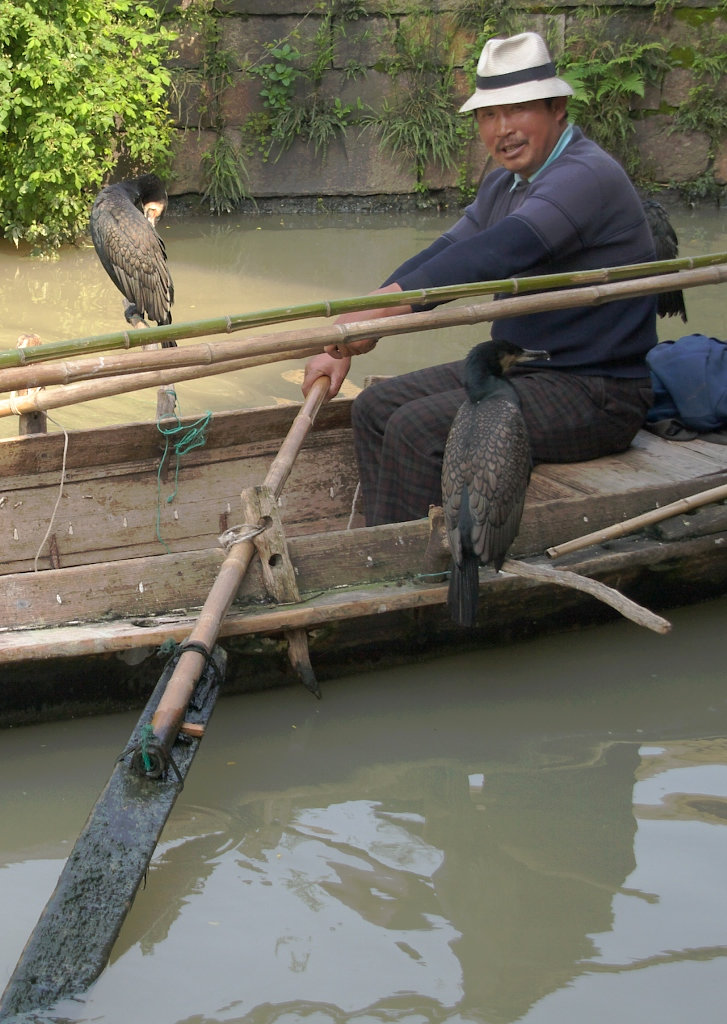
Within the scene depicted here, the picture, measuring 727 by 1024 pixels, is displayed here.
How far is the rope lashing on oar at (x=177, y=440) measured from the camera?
3.87 metres

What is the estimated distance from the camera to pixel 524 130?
134 inches

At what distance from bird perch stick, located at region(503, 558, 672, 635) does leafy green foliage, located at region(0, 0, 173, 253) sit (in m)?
6.08

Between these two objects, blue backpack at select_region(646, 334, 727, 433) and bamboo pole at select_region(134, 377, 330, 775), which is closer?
bamboo pole at select_region(134, 377, 330, 775)

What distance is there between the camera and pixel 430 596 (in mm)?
3174

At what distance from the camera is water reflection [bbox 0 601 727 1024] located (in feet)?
7.41

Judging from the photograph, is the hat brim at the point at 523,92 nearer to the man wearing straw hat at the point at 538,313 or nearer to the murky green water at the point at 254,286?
the man wearing straw hat at the point at 538,313

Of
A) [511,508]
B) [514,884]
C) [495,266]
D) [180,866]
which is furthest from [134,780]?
[495,266]

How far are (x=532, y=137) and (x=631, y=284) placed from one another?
1.94 ft

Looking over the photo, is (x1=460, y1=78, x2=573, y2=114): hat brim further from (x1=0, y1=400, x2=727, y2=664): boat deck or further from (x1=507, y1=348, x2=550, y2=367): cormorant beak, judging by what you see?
(x1=0, y1=400, x2=727, y2=664): boat deck

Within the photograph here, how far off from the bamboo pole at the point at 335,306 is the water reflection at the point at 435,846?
1.03 meters

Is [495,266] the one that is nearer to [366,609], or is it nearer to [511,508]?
[511,508]

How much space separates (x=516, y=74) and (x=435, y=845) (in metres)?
2.22

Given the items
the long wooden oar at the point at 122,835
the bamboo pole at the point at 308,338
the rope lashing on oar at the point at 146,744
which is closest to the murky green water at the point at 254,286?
the bamboo pole at the point at 308,338

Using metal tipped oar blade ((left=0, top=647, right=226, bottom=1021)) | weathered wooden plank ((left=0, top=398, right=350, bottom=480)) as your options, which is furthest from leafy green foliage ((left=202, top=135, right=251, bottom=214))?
metal tipped oar blade ((left=0, top=647, right=226, bottom=1021))
